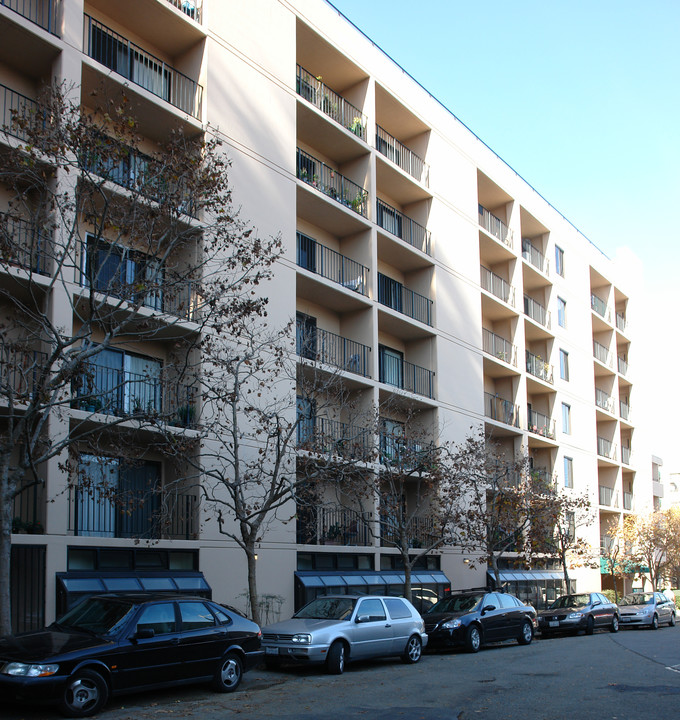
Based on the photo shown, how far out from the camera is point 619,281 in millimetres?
49656

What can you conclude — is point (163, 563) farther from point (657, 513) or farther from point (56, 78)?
point (657, 513)

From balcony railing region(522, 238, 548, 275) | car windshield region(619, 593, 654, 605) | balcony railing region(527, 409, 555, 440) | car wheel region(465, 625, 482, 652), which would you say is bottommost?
car windshield region(619, 593, 654, 605)

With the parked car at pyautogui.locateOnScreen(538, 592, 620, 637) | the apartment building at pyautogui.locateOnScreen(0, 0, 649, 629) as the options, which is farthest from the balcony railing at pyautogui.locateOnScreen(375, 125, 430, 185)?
the parked car at pyautogui.locateOnScreen(538, 592, 620, 637)

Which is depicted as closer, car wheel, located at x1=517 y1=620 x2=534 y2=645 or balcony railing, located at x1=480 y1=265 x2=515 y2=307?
car wheel, located at x1=517 y1=620 x2=534 y2=645

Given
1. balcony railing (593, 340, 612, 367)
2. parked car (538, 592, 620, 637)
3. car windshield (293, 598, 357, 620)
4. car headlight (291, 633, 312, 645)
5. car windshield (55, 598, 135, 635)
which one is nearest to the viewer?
car windshield (55, 598, 135, 635)

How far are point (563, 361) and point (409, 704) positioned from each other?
3187 centimetres

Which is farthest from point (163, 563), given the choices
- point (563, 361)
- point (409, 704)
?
point (563, 361)

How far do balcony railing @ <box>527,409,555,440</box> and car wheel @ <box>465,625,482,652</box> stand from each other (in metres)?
18.0

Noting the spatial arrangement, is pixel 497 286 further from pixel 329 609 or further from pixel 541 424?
pixel 329 609

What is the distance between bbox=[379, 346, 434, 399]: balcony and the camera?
2935 cm

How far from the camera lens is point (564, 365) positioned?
41.7 m

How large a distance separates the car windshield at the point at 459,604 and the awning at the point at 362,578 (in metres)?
3.41

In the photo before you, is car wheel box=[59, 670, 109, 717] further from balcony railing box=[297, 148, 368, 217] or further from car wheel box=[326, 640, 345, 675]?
balcony railing box=[297, 148, 368, 217]

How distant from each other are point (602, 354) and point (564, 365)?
242 inches
